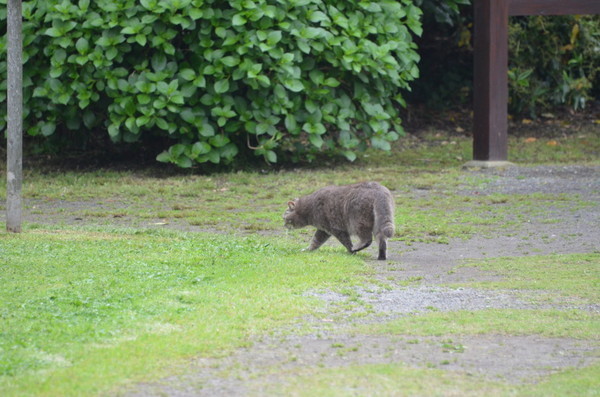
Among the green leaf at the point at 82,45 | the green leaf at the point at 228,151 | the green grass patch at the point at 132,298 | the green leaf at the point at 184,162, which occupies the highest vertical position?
the green leaf at the point at 82,45

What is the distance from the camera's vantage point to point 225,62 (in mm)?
13320

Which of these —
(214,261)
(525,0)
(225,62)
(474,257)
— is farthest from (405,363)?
(525,0)

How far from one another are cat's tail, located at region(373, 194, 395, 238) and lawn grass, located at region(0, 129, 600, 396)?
34 centimetres

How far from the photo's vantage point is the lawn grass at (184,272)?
5.04 metres

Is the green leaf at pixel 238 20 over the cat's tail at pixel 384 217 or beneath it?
over

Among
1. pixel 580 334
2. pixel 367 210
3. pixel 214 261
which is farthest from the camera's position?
pixel 367 210

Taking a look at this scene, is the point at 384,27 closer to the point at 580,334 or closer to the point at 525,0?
the point at 525,0

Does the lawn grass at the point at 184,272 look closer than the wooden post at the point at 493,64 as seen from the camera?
Yes

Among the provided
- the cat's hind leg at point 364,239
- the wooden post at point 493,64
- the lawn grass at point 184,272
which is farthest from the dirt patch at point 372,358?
the wooden post at point 493,64

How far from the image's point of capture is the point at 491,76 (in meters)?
14.9

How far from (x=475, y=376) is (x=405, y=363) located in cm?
39

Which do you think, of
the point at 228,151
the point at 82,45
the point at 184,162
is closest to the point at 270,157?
the point at 228,151

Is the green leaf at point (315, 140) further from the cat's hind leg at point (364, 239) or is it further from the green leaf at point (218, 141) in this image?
the cat's hind leg at point (364, 239)

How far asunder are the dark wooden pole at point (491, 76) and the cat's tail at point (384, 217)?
22.8ft
